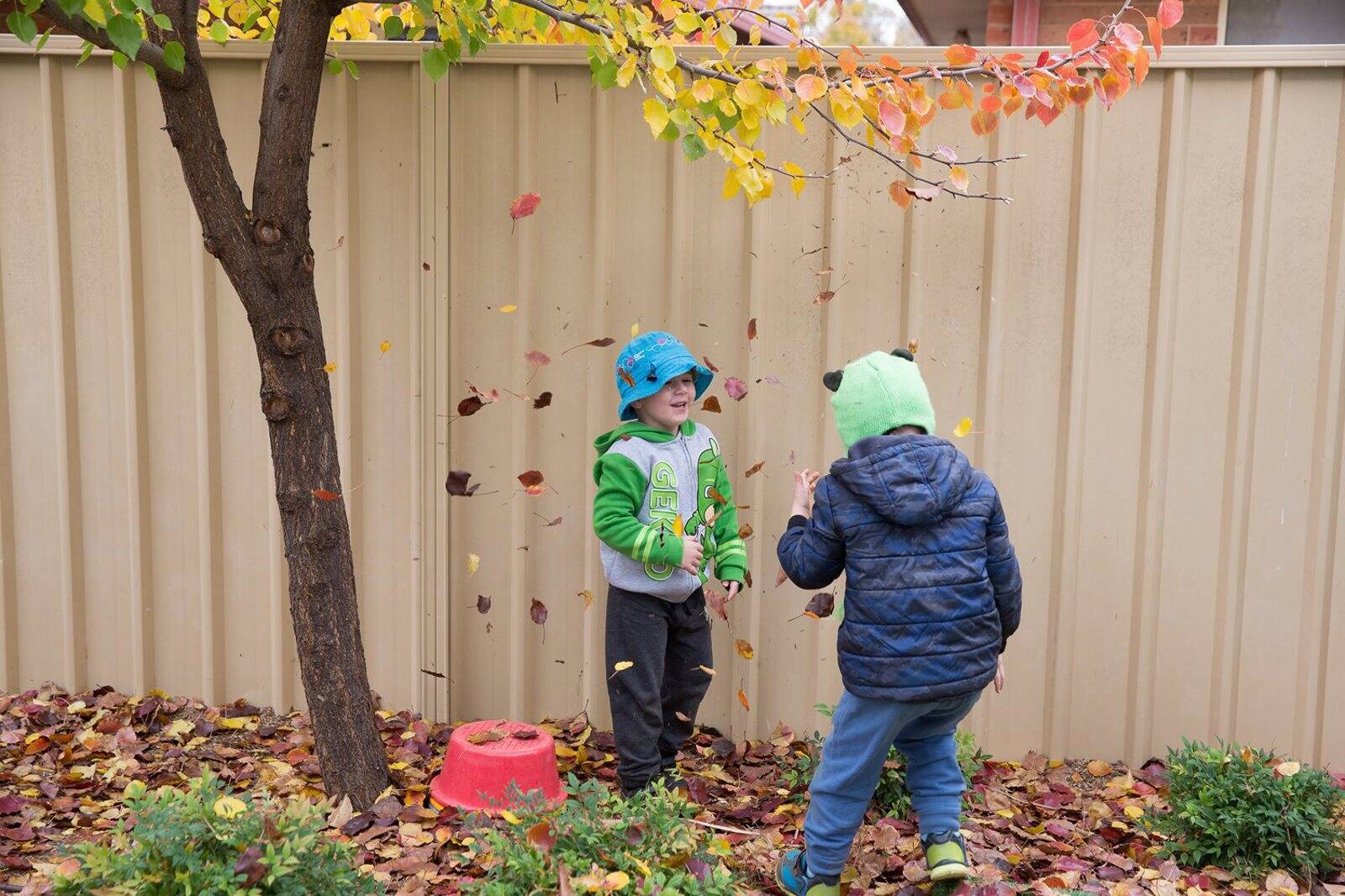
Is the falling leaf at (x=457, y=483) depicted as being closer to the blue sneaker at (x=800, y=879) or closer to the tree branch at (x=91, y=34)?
the tree branch at (x=91, y=34)

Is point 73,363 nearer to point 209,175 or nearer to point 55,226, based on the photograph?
point 55,226

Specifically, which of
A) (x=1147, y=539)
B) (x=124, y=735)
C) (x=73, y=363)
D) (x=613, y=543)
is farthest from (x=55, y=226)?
(x=1147, y=539)

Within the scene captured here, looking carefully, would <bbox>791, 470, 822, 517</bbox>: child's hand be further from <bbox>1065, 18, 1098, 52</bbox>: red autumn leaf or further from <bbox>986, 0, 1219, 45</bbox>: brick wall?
<bbox>986, 0, 1219, 45</bbox>: brick wall

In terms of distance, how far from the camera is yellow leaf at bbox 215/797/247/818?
2.46 m

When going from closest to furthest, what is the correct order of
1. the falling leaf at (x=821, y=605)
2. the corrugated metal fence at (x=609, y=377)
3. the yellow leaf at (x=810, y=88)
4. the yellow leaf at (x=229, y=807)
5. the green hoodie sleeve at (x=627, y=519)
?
the yellow leaf at (x=229, y=807) → the yellow leaf at (x=810, y=88) → the green hoodie sleeve at (x=627, y=519) → the corrugated metal fence at (x=609, y=377) → the falling leaf at (x=821, y=605)

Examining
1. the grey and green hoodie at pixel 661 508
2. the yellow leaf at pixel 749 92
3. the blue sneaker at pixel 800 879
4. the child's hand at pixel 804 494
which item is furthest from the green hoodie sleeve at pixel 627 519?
the yellow leaf at pixel 749 92

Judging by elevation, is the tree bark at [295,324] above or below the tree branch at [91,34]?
below

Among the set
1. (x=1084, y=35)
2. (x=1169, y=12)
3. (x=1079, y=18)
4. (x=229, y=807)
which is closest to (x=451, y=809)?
(x=229, y=807)

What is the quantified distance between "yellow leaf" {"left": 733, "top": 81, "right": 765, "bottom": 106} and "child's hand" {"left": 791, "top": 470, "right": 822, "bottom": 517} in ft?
3.48

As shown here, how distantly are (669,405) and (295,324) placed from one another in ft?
3.76

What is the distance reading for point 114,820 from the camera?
131 inches

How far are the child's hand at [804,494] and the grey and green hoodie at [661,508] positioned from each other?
0.40 metres

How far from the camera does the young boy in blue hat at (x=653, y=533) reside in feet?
11.2

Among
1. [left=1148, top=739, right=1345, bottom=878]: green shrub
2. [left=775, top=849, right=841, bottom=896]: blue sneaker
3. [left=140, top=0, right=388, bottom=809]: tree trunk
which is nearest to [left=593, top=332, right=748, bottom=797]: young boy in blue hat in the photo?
[left=775, top=849, right=841, bottom=896]: blue sneaker
